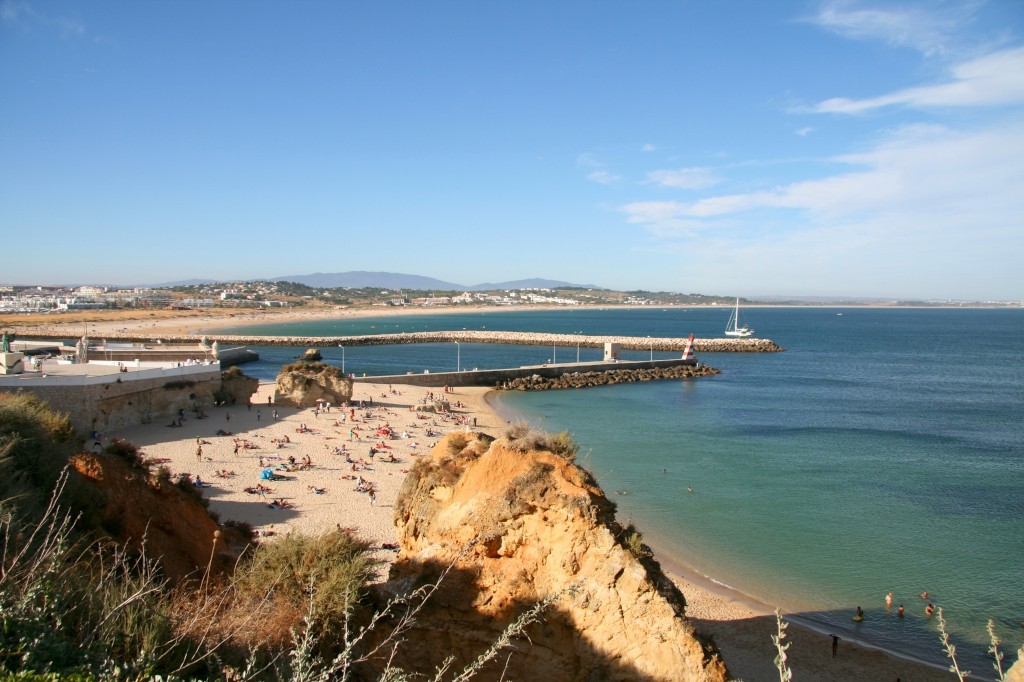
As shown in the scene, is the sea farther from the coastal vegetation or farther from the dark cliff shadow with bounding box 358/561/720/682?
the coastal vegetation

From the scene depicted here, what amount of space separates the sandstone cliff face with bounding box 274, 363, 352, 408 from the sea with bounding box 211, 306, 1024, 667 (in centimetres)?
1026

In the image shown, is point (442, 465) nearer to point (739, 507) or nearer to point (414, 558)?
point (414, 558)

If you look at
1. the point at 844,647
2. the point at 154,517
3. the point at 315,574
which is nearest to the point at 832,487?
the point at 844,647

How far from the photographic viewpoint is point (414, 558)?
8.66 m

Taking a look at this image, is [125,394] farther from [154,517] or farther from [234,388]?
[154,517]

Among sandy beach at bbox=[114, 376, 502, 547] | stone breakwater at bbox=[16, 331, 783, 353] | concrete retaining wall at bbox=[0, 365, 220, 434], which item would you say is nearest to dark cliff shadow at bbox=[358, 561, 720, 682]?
sandy beach at bbox=[114, 376, 502, 547]

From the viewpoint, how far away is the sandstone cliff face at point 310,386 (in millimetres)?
34875

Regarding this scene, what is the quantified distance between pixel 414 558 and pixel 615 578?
2.77 metres

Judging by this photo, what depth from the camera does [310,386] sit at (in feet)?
116

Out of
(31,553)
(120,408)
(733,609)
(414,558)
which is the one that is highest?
(31,553)

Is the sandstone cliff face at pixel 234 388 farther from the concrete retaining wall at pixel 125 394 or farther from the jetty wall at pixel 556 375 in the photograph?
the jetty wall at pixel 556 375

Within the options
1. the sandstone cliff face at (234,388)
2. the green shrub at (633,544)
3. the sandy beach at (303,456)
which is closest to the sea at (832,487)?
the sandy beach at (303,456)

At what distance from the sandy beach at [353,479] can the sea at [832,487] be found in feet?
3.47

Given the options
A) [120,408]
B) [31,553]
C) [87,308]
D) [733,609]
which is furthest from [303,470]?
[87,308]
